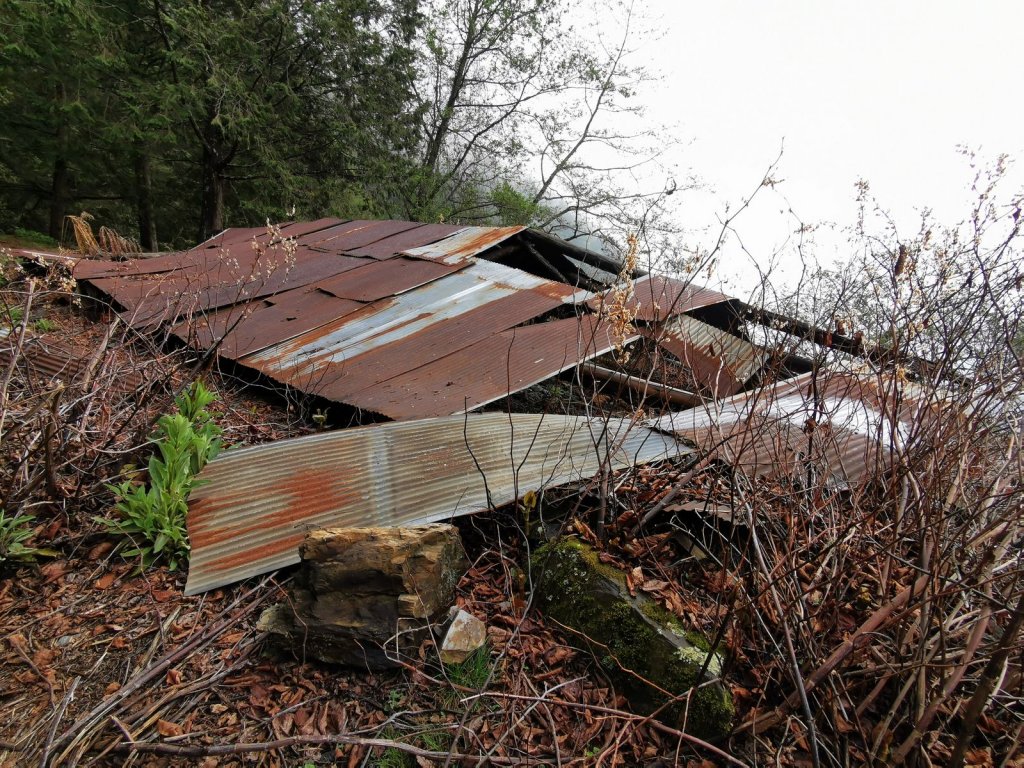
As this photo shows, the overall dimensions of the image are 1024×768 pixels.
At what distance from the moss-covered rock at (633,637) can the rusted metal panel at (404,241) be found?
16.8ft

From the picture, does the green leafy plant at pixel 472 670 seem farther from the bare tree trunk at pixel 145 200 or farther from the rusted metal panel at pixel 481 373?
the bare tree trunk at pixel 145 200

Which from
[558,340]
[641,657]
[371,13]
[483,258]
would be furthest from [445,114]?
[641,657]

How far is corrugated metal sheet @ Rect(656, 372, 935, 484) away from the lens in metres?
2.09

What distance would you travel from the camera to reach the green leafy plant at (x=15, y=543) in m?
1.99

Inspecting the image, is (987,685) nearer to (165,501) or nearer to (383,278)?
(165,501)

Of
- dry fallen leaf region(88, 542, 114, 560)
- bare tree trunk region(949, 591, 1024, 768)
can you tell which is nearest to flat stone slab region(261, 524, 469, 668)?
dry fallen leaf region(88, 542, 114, 560)

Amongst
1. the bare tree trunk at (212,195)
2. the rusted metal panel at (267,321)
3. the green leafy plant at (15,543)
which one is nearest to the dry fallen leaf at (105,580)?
the green leafy plant at (15,543)

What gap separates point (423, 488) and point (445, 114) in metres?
18.4

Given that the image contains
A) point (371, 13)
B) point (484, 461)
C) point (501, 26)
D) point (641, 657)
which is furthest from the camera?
point (501, 26)

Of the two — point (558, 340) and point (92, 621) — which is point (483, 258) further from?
point (92, 621)

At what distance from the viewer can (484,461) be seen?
251 cm

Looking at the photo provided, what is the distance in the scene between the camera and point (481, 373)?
344 cm

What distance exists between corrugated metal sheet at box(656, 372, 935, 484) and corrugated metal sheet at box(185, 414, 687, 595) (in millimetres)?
348

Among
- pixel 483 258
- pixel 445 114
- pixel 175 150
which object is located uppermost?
pixel 445 114
